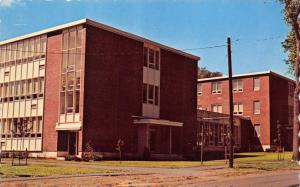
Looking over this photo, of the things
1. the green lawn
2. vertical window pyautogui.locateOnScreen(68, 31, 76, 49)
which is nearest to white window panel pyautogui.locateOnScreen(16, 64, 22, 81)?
vertical window pyautogui.locateOnScreen(68, 31, 76, 49)

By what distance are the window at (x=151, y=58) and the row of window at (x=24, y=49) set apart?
9559 mm

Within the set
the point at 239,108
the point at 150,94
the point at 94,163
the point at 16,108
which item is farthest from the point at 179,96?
the point at 239,108

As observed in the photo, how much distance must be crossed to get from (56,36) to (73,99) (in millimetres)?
6179

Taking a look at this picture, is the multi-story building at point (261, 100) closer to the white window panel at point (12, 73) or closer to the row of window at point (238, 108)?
the row of window at point (238, 108)

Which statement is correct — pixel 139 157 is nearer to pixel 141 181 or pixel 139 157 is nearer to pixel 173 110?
pixel 173 110

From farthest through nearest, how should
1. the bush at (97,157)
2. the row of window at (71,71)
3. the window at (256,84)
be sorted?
the window at (256,84)
the row of window at (71,71)
the bush at (97,157)

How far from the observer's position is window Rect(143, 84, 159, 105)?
43.5 meters

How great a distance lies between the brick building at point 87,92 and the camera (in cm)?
3753

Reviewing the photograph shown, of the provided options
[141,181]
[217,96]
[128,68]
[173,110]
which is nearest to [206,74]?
[217,96]

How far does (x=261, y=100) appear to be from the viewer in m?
65.1

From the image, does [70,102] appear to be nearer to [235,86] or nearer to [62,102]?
[62,102]

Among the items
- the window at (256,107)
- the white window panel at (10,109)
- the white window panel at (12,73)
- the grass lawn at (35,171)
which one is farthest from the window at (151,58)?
the window at (256,107)

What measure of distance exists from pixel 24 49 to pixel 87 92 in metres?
9.74

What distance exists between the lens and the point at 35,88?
41.3 meters
